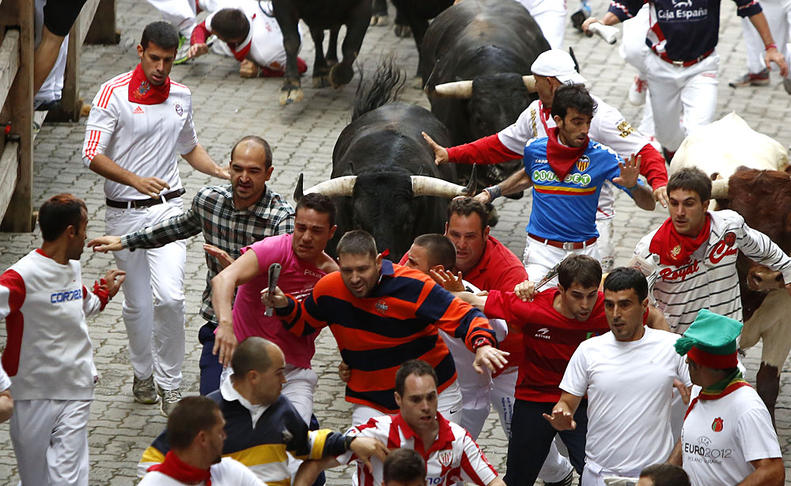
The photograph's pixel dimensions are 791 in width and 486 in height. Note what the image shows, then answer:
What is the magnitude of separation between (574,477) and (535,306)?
201 centimetres

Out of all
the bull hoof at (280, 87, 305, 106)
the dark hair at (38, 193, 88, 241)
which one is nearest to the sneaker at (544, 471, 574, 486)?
the dark hair at (38, 193, 88, 241)

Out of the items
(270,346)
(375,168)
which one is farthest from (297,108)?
(270,346)

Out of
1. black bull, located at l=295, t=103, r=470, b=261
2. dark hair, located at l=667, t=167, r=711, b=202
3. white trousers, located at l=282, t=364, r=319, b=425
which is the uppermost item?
dark hair, located at l=667, t=167, r=711, b=202

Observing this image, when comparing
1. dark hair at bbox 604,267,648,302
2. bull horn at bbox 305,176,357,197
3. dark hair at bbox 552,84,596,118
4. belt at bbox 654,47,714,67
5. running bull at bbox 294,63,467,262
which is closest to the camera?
dark hair at bbox 604,267,648,302

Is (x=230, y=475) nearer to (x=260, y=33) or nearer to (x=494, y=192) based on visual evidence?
(x=494, y=192)

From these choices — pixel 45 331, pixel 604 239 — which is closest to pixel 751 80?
pixel 604 239

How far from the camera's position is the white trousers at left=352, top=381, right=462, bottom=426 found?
6953 millimetres

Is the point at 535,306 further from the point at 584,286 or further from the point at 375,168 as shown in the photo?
the point at 375,168

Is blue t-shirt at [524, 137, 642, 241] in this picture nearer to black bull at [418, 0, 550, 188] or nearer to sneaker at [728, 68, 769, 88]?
black bull at [418, 0, 550, 188]

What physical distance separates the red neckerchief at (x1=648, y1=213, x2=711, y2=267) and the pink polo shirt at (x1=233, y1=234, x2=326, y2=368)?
1.93m

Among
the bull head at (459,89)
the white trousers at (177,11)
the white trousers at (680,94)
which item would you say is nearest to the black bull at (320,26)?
the white trousers at (177,11)

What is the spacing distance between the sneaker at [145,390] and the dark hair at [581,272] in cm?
350

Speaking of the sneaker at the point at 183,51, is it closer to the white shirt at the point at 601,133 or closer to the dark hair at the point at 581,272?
the white shirt at the point at 601,133

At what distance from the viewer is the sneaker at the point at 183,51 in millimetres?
16000
